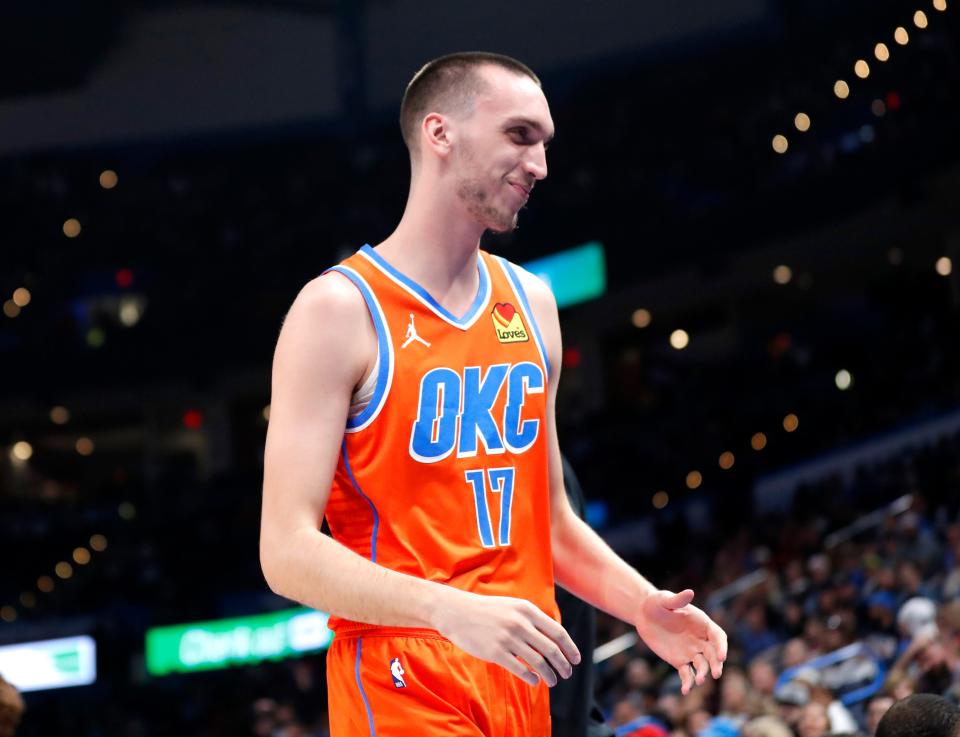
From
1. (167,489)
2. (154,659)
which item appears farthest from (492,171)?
(167,489)

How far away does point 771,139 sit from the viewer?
22859 millimetres

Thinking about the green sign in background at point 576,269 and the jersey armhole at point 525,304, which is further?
the green sign in background at point 576,269

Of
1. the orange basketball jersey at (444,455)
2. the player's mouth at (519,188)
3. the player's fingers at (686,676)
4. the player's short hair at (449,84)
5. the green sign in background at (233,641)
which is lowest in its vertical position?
the player's fingers at (686,676)

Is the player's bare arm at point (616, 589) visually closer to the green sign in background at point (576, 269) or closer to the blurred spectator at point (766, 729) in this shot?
the blurred spectator at point (766, 729)

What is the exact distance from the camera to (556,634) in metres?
1.96

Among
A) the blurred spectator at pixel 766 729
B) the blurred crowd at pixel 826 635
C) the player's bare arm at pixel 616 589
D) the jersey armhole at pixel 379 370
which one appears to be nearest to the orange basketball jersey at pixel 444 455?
the jersey armhole at pixel 379 370

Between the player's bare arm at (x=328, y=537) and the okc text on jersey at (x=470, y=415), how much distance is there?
0.42 ft

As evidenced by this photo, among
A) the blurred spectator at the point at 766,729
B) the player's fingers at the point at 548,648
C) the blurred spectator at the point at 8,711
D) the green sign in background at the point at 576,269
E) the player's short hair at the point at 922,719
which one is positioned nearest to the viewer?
the player's fingers at the point at 548,648

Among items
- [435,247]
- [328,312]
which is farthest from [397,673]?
[435,247]

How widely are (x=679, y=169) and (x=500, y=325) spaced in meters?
21.4

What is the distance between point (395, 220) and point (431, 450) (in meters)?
21.1

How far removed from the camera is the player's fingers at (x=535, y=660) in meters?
1.96

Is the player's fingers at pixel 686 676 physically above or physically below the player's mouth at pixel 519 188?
below

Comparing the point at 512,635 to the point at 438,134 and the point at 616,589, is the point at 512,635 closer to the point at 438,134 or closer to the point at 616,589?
the point at 616,589
